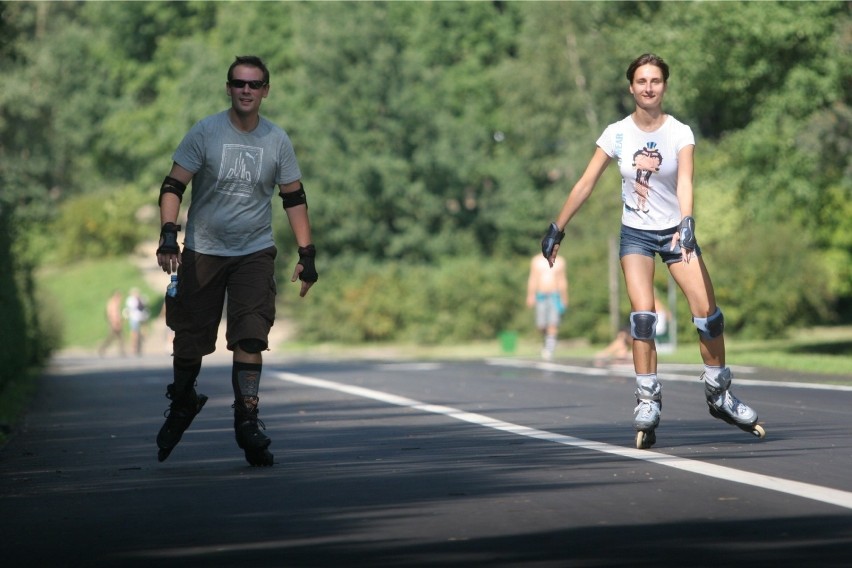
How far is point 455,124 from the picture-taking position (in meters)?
58.2

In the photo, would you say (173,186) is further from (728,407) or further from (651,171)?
(728,407)

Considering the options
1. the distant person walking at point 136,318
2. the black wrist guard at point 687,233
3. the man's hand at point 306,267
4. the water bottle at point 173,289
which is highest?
the black wrist guard at point 687,233

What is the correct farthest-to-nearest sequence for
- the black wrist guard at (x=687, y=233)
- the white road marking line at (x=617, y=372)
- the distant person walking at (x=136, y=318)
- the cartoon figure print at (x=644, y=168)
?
the distant person walking at (x=136, y=318) → the white road marking line at (x=617, y=372) → the cartoon figure print at (x=644, y=168) → the black wrist guard at (x=687, y=233)

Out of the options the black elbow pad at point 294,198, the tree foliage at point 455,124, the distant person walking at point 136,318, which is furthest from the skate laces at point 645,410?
the distant person walking at point 136,318

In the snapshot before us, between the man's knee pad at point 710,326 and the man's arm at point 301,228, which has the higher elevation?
the man's arm at point 301,228

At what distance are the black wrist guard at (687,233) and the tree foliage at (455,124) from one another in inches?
379

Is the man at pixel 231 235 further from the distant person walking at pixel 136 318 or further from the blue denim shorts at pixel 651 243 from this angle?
the distant person walking at pixel 136 318

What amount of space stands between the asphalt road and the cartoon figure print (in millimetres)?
1346

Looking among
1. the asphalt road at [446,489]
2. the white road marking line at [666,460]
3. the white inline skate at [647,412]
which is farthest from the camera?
the white inline skate at [647,412]

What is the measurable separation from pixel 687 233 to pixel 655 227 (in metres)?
0.31

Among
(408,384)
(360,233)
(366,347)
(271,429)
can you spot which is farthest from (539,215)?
(271,429)

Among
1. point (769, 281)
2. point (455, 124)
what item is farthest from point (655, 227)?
point (455, 124)

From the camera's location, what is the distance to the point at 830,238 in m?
44.0

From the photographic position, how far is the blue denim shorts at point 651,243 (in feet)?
32.3
